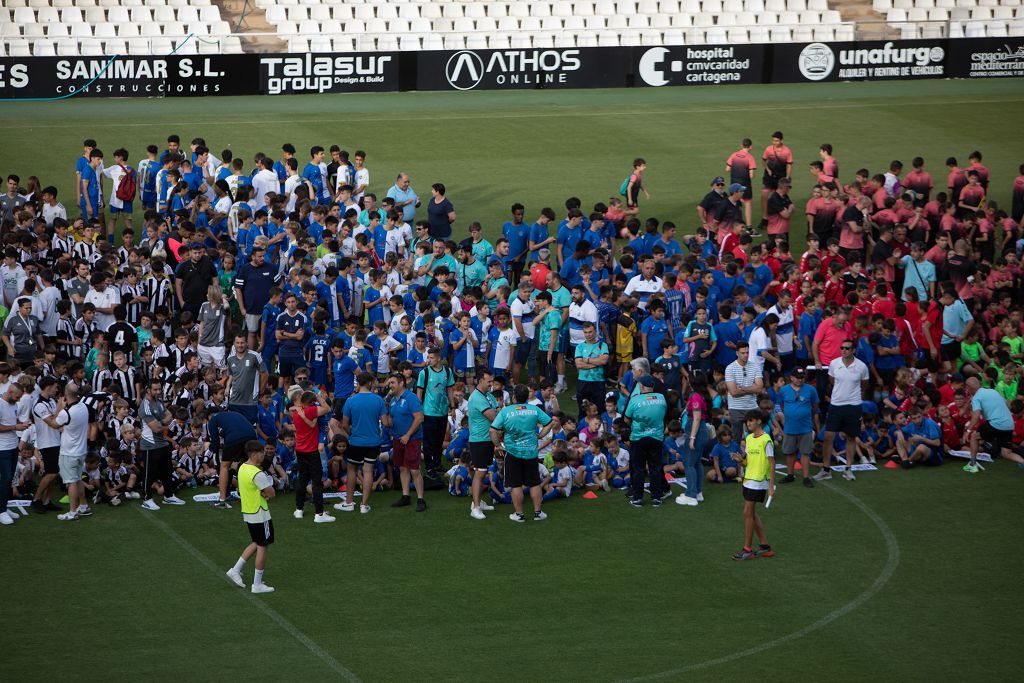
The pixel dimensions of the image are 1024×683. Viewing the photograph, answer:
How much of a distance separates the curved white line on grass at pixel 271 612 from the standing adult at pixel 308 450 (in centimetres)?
147

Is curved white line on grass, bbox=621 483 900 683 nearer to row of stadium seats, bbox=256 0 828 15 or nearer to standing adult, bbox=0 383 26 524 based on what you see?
standing adult, bbox=0 383 26 524

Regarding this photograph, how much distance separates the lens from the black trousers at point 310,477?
629 inches

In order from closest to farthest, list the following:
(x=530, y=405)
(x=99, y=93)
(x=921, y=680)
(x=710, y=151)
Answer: (x=921, y=680), (x=530, y=405), (x=710, y=151), (x=99, y=93)

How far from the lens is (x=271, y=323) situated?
1919 centimetres

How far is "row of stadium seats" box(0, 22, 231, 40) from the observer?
39.5 m

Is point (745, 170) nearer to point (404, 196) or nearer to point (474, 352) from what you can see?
point (404, 196)

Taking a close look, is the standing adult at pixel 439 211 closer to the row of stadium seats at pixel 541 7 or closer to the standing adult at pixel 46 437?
the standing adult at pixel 46 437

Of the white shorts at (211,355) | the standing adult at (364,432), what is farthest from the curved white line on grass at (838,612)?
the white shorts at (211,355)

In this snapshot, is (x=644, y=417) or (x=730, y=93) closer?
(x=644, y=417)

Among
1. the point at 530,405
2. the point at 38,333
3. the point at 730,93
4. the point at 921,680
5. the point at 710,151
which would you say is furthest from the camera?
the point at 730,93

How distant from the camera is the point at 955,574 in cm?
1484

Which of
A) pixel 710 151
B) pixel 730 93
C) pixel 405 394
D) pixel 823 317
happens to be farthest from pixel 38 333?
pixel 730 93

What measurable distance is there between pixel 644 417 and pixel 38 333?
28.8 ft

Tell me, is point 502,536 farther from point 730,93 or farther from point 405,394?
point 730,93
